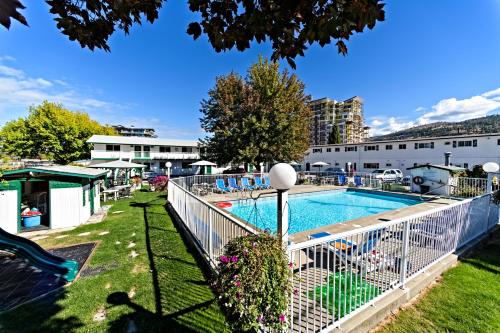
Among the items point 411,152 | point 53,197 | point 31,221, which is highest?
point 411,152

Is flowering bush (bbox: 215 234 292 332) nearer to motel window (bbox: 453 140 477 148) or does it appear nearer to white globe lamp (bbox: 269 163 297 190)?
white globe lamp (bbox: 269 163 297 190)

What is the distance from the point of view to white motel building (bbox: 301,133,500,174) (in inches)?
901

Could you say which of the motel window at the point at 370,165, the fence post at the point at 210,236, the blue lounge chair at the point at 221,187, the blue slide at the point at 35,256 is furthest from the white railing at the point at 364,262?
the motel window at the point at 370,165

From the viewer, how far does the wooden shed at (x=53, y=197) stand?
24.4ft

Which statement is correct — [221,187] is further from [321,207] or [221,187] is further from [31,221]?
[31,221]

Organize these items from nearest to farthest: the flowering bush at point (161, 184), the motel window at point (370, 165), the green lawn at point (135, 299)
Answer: the green lawn at point (135, 299)
the flowering bush at point (161, 184)
the motel window at point (370, 165)

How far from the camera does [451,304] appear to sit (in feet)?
11.4

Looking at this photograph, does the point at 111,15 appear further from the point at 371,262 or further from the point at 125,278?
the point at 371,262

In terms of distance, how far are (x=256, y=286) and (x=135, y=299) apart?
301 centimetres

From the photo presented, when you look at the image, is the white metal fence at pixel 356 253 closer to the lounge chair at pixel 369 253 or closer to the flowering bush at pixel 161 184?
the lounge chair at pixel 369 253

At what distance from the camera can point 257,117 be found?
19406 millimetres

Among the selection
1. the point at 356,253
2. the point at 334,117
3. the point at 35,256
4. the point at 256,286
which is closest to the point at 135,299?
the point at 35,256

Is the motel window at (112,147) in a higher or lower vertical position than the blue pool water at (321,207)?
higher

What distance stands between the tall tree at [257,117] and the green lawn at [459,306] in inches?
607
